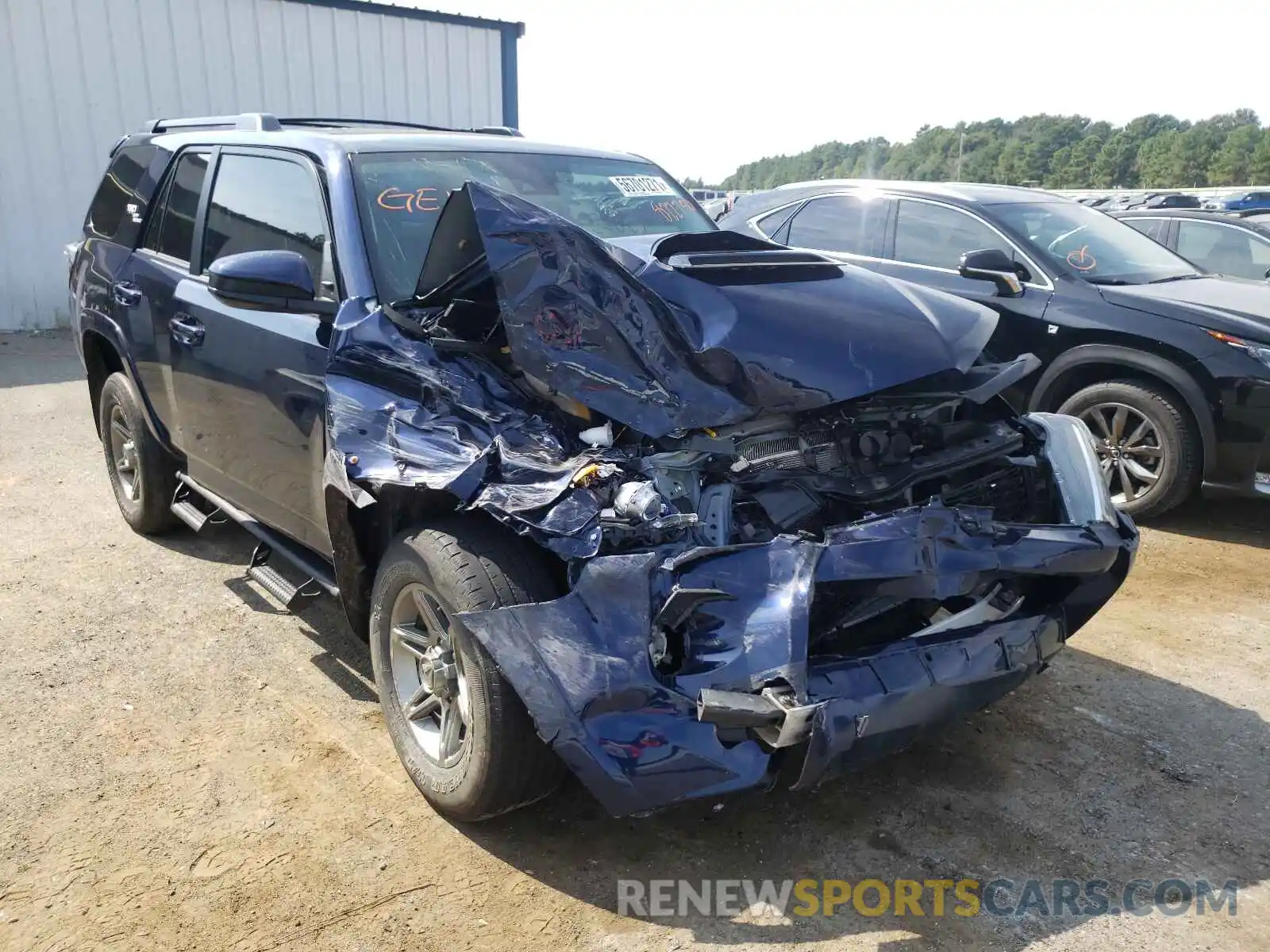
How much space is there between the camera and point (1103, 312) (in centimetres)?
563

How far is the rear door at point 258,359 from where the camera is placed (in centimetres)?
336

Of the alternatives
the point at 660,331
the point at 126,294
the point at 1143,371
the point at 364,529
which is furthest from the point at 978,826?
the point at 126,294

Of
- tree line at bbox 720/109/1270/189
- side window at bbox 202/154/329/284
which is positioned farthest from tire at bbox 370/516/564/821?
tree line at bbox 720/109/1270/189

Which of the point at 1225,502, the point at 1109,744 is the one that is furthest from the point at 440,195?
the point at 1225,502

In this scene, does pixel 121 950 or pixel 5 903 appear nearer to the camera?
pixel 121 950

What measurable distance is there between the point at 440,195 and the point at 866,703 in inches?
93.1

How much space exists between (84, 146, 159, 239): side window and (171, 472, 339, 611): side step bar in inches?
54.1

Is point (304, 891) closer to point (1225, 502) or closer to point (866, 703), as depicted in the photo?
point (866, 703)

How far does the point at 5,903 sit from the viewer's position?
100.0 inches

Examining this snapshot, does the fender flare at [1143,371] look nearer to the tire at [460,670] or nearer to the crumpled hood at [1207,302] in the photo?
the crumpled hood at [1207,302]

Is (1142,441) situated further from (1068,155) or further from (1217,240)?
(1068,155)

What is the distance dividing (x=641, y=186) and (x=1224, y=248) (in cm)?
651

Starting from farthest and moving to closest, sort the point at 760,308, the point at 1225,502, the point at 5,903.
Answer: the point at 1225,502
the point at 760,308
the point at 5,903

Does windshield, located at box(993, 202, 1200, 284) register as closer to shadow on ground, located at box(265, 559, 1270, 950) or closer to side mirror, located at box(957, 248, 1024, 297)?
side mirror, located at box(957, 248, 1024, 297)
